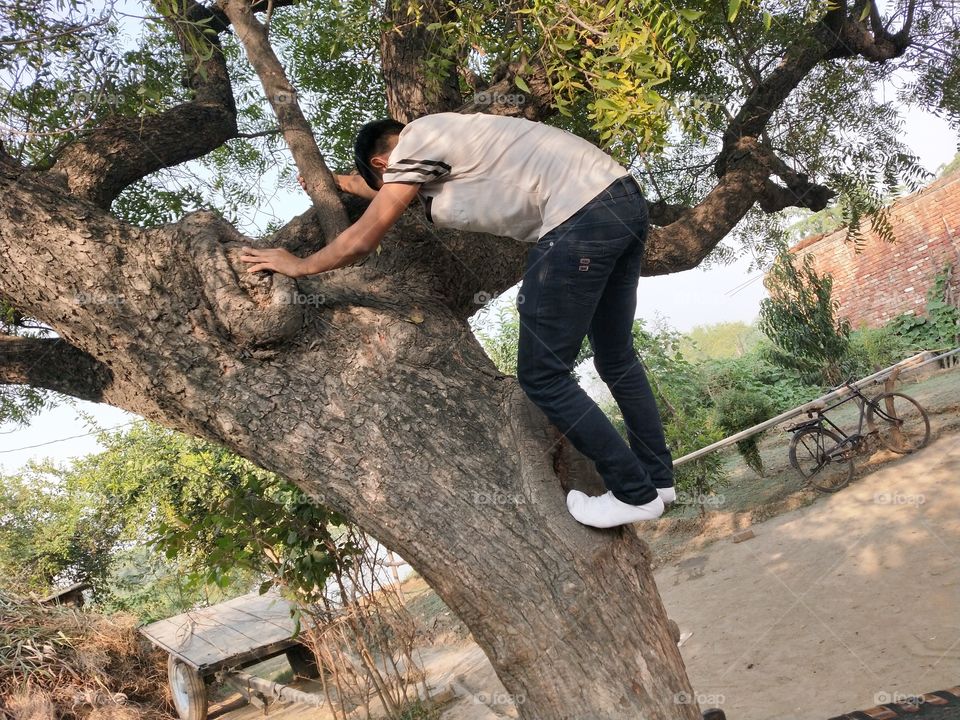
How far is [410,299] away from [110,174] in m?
1.71

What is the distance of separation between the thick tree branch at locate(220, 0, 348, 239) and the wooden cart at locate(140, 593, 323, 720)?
473 centimetres

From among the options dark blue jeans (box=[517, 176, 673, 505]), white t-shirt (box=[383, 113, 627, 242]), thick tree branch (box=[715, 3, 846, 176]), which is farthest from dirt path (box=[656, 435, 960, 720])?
thick tree branch (box=[715, 3, 846, 176])

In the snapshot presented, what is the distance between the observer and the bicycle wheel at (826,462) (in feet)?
27.1

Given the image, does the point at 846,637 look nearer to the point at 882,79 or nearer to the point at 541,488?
the point at 541,488

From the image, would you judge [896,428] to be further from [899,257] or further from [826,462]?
[899,257]

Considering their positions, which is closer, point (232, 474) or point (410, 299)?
point (410, 299)

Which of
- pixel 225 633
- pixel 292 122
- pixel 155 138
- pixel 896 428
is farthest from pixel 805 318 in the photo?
pixel 155 138

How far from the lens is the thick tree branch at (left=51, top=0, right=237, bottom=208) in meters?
3.52

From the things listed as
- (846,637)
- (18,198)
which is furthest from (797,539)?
(18,198)

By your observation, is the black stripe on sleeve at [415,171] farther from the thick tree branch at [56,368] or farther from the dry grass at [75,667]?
the dry grass at [75,667]

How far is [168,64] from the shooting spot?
5.04 m

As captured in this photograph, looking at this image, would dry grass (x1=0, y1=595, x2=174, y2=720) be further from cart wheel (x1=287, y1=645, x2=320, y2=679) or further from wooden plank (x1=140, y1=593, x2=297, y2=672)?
cart wheel (x1=287, y1=645, x2=320, y2=679)

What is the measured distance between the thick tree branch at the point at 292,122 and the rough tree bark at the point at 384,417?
49cm

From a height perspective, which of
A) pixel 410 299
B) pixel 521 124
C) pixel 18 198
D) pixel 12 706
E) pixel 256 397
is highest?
pixel 18 198
